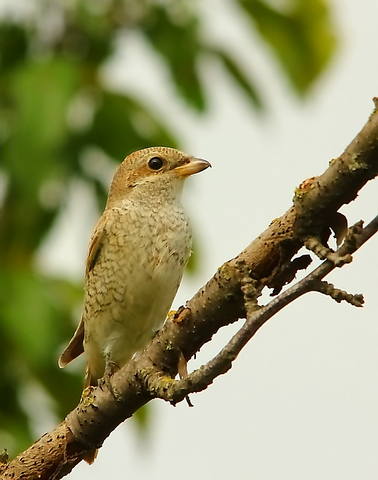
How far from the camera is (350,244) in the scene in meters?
3.30

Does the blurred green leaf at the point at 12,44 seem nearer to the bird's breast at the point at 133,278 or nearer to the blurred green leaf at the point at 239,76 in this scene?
the blurred green leaf at the point at 239,76

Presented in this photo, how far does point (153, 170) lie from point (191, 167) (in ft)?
0.64

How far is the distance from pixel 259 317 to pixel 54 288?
2633 mm

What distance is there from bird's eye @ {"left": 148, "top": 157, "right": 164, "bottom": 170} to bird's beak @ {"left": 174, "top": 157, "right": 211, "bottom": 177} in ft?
0.28

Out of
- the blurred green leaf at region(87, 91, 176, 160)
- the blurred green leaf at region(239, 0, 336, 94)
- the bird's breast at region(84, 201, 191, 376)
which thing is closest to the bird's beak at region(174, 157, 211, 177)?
the bird's breast at region(84, 201, 191, 376)

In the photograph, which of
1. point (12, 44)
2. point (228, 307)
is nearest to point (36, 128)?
point (12, 44)

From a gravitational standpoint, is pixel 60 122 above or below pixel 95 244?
above

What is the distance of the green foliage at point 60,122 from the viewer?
5.72 meters

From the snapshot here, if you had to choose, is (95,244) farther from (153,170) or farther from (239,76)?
(239,76)

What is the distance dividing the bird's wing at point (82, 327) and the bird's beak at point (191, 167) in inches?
15.6

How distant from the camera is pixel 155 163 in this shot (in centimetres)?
565

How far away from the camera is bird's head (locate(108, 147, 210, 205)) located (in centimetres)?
554

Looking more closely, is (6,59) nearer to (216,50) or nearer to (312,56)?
(216,50)

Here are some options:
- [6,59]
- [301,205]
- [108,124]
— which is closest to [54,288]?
[108,124]
